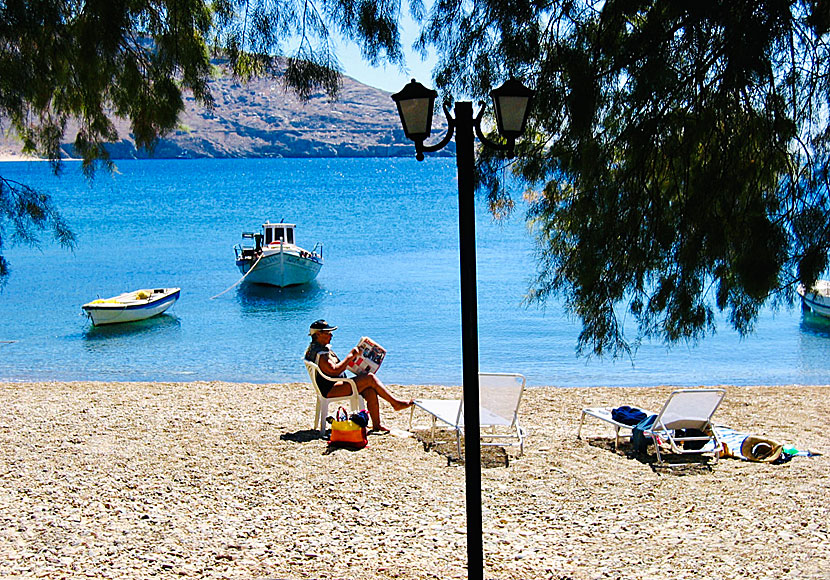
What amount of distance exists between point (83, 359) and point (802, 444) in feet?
43.5

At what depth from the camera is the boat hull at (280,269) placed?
2675 centimetres

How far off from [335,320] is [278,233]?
9.33m

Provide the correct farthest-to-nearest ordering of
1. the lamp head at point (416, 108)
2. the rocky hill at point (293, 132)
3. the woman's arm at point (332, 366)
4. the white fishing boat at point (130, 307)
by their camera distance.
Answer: the rocky hill at point (293, 132), the white fishing boat at point (130, 307), the woman's arm at point (332, 366), the lamp head at point (416, 108)

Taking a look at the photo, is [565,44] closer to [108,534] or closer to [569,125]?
[569,125]

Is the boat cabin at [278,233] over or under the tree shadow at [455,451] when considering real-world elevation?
over

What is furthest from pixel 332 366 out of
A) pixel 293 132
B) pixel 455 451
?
pixel 293 132

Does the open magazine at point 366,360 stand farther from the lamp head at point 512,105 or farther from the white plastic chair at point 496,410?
the lamp head at point 512,105

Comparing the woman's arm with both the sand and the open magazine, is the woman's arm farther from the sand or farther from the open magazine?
the sand

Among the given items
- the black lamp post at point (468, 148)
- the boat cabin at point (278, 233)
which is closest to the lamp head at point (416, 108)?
the black lamp post at point (468, 148)

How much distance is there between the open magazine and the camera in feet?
24.6

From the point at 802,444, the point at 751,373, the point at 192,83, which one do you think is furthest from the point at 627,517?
the point at 751,373

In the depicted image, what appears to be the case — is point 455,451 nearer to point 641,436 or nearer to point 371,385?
point 371,385

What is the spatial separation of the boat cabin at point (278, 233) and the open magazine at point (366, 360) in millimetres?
22589

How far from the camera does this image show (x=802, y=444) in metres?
7.39
